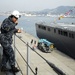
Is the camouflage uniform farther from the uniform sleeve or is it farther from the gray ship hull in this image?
the gray ship hull

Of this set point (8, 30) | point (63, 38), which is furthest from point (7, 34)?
point (63, 38)

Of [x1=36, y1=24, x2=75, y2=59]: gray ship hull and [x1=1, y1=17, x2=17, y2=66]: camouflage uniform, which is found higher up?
[x1=1, y1=17, x2=17, y2=66]: camouflage uniform

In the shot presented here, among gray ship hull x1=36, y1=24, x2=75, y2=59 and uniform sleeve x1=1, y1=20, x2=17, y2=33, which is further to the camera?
gray ship hull x1=36, y1=24, x2=75, y2=59

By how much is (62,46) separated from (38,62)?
937 cm

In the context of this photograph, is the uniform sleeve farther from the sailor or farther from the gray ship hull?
the gray ship hull

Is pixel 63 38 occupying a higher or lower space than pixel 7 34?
lower

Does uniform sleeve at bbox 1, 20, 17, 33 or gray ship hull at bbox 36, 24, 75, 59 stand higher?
uniform sleeve at bbox 1, 20, 17, 33

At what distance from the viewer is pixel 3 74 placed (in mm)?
5273

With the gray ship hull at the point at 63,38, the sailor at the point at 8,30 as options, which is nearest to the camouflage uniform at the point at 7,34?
the sailor at the point at 8,30

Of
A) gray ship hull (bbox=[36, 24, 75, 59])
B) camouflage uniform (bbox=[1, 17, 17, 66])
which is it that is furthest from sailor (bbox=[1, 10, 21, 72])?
gray ship hull (bbox=[36, 24, 75, 59])

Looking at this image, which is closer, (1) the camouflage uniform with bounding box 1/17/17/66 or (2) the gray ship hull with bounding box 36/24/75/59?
(1) the camouflage uniform with bounding box 1/17/17/66

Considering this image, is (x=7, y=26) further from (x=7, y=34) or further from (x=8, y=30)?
(x=7, y=34)

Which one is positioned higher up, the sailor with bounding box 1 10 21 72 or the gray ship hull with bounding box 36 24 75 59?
the sailor with bounding box 1 10 21 72

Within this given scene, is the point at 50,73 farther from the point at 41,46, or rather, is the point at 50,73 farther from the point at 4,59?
the point at 41,46
